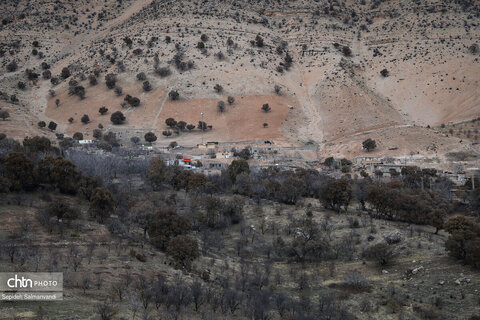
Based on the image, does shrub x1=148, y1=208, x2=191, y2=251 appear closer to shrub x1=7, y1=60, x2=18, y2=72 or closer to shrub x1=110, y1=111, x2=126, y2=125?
shrub x1=110, y1=111, x2=126, y2=125

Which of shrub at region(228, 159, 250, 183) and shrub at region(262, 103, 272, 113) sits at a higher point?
shrub at region(262, 103, 272, 113)

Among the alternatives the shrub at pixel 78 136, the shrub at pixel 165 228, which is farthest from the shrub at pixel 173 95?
the shrub at pixel 165 228

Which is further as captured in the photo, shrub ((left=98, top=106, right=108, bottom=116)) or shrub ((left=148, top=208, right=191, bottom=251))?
shrub ((left=98, top=106, right=108, bottom=116))

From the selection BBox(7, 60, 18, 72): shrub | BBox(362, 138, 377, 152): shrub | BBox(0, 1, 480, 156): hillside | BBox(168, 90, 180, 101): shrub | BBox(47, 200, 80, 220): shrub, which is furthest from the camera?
BBox(7, 60, 18, 72): shrub

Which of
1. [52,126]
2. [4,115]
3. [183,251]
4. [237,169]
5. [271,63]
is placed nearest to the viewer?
[183,251]

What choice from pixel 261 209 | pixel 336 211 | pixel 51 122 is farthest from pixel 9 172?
pixel 51 122

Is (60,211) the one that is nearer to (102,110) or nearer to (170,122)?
(170,122)

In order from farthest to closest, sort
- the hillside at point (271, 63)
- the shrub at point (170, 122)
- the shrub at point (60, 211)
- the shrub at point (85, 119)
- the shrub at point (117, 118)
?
the hillside at point (271, 63), the shrub at point (85, 119), the shrub at point (117, 118), the shrub at point (170, 122), the shrub at point (60, 211)

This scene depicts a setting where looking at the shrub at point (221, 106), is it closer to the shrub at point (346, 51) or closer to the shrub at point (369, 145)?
the shrub at point (369, 145)

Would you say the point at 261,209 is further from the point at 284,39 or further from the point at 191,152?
the point at 284,39

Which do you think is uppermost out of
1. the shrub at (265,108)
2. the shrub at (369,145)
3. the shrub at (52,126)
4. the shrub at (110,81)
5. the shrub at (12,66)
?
the shrub at (12,66)

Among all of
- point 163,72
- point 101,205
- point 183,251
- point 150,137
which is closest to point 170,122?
point 150,137

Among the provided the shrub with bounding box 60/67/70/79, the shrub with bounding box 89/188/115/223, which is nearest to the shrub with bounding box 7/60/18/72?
the shrub with bounding box 60/67/70/79
